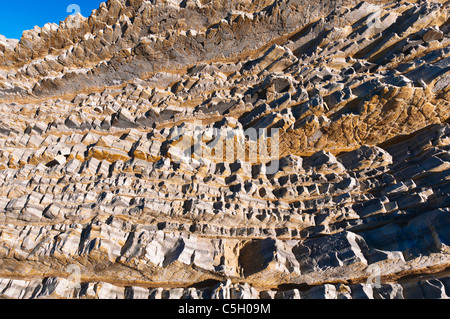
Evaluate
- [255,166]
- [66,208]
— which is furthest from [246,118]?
[66,208]

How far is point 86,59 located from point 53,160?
9810 millimetres

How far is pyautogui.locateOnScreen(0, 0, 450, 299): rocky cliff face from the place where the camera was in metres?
7.02

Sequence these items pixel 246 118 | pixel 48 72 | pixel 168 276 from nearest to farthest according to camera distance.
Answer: pixel 168 276 < pixel 246 118 < pixel 48 72

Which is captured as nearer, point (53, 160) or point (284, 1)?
point (53, 160)

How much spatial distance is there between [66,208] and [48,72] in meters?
13.0

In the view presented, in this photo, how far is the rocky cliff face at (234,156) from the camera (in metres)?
7.02

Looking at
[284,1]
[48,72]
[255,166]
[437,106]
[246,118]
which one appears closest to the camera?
[437,106]

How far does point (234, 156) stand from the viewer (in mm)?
10312

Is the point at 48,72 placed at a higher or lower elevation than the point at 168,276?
higher

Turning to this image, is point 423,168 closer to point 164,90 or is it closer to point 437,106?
point 437,106

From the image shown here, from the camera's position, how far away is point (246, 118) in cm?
1145

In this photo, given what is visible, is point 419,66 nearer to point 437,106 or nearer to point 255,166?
point 437,106

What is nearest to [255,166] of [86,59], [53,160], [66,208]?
[66,208]
